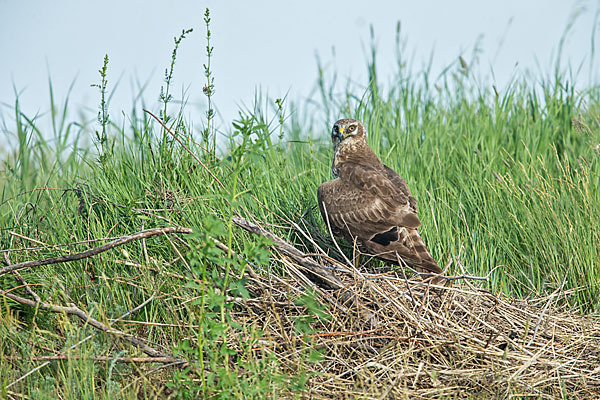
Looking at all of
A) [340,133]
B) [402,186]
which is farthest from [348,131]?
[402,186]

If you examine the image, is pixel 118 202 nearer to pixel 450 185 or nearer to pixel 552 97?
pixel 450 185

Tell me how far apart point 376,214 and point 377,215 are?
0.01m

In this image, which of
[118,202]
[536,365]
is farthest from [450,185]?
[118,202]

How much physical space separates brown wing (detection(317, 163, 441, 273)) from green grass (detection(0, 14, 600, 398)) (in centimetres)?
36

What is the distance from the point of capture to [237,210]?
14.1 feet

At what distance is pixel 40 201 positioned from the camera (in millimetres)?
5137

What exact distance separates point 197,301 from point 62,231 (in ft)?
4.60

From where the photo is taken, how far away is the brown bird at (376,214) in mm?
4395

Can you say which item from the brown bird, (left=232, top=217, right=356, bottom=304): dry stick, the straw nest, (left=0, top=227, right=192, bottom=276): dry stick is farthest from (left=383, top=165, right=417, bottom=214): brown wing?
(left=0, top=227, right=192, bottom=276): dry stick

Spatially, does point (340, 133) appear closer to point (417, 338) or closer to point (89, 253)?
point (417, 338)

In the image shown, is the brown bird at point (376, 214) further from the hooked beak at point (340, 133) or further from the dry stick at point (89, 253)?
the dry stick at point (89, 253)

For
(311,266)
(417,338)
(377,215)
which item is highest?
(377,215)

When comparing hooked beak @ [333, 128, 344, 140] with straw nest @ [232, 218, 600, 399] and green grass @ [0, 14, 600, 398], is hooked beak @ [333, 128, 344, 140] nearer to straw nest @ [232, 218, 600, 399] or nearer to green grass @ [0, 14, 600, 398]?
green grass @ [0, 14, 600, 398]

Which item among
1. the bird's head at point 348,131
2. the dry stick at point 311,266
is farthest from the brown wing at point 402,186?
the dry stick at point 311,266
